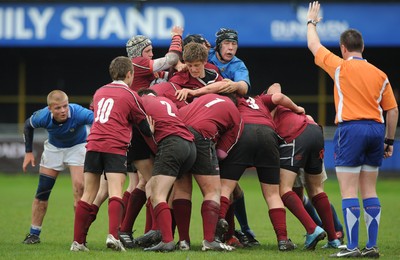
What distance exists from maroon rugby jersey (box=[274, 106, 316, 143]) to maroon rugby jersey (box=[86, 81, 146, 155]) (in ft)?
6.02

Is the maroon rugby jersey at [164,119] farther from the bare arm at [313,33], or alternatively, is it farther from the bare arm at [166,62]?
the bare arm at [313,33]

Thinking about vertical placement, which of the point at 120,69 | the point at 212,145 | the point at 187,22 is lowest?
the point at 212,145

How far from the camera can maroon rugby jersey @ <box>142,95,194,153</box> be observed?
9.57 metres

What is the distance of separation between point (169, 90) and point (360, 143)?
247cm

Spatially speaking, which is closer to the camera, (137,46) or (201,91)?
(201,91)

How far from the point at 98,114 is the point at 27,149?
7.10 ft

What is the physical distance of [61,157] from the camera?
1145 centimetres

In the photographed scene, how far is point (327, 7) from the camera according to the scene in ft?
80.4

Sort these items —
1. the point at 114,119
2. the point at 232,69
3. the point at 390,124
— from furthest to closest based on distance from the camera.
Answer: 1. the point at 232,69
2. the point at 114,119
3. the point at 390,124

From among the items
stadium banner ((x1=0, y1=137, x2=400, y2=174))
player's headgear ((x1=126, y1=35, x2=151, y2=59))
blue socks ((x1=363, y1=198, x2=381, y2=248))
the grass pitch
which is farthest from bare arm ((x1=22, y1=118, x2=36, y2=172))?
stadium banner ((x1=0, y1=137, x2=400, y2=174))

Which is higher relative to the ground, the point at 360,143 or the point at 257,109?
the point at 257,109

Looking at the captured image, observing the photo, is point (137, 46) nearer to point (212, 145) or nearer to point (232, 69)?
point (232, 69)

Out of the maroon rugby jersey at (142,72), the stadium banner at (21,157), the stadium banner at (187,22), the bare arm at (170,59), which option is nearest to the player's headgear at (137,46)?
the maroon rugby jersey at (142,72)

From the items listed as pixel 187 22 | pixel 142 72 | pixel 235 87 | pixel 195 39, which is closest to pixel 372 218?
pixel 235 87
